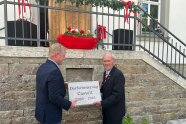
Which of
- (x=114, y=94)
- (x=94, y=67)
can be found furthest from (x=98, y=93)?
(x=94, y=67)

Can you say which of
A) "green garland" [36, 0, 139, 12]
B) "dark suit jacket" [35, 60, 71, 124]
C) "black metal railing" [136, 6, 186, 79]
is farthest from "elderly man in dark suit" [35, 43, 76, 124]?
"black metal railing" [136, 6, 186, 79]

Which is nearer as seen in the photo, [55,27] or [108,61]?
[108,61]

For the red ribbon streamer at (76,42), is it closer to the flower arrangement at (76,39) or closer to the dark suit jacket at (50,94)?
the flower arrangement at (76,39)

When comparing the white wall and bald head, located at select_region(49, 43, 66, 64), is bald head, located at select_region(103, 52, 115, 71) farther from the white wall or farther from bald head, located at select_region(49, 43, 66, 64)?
the white wall

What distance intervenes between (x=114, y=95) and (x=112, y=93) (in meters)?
0.06

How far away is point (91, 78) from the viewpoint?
5.35m

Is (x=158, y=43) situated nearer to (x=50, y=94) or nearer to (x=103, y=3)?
(x=103, y=3)

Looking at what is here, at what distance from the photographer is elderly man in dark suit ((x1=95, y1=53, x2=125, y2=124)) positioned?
453 cm

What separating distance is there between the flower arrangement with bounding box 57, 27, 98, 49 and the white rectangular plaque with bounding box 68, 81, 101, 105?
0.78 metres

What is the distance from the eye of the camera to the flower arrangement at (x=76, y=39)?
483 centimetres

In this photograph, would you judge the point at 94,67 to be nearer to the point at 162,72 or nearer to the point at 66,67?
the point at 66,67

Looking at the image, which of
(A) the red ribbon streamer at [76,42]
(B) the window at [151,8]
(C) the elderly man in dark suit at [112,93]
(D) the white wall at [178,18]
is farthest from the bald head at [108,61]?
(D) the white wall at [178,18]

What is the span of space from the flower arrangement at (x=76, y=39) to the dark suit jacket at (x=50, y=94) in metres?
1.18

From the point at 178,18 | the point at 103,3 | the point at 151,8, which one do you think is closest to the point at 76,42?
the point at 103,3
